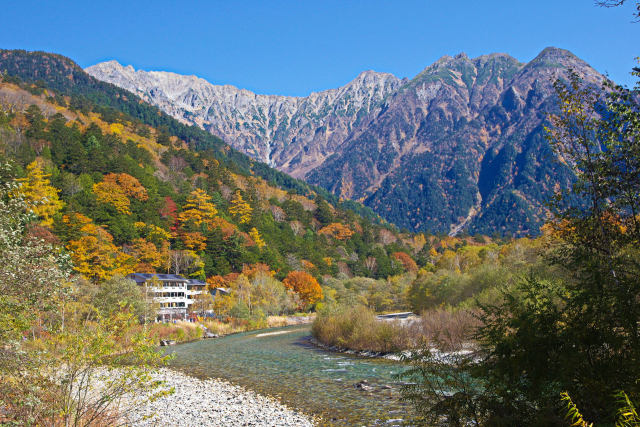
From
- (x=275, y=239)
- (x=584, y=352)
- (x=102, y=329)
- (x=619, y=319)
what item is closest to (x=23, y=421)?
(x=102, y=329)

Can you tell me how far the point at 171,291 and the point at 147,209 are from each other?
2739cm

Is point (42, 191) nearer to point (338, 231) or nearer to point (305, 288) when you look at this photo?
point (305, 288)

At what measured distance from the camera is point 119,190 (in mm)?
93188

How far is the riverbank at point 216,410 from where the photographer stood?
16484 mm

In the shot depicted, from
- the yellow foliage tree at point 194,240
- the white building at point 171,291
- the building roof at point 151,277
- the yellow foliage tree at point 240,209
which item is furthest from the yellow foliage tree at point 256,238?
the building roof at point 151,277

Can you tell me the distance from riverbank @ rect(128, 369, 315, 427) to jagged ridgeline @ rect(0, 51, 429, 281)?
135 ft

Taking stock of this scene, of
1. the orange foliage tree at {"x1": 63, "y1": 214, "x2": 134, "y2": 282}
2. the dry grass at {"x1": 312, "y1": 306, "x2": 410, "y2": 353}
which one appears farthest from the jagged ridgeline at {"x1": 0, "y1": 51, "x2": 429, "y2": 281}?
the dry grass at {"x1": 312, "y1": 306, "x2": 410, "y2": 353}

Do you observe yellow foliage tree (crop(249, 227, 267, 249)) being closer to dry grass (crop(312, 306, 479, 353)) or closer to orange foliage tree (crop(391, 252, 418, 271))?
orange foliage tree (crop(391, 252, 418, 271))

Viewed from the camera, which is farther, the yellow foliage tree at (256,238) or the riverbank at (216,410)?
the yellow foliage tree at (256,238)

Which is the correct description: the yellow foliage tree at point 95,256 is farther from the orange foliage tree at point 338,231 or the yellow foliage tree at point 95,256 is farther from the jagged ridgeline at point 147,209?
the orange foliage tree at point 338,231

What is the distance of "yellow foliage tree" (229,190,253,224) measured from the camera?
12588cm

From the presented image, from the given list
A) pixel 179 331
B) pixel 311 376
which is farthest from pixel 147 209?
pixel 311 376

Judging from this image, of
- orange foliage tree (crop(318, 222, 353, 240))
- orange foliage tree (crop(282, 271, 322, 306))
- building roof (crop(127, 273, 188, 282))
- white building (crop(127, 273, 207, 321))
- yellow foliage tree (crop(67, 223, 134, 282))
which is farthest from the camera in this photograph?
orange foliage tree (crop(318, 222, 353, 240))

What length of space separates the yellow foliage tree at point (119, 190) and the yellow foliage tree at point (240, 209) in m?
30.9
